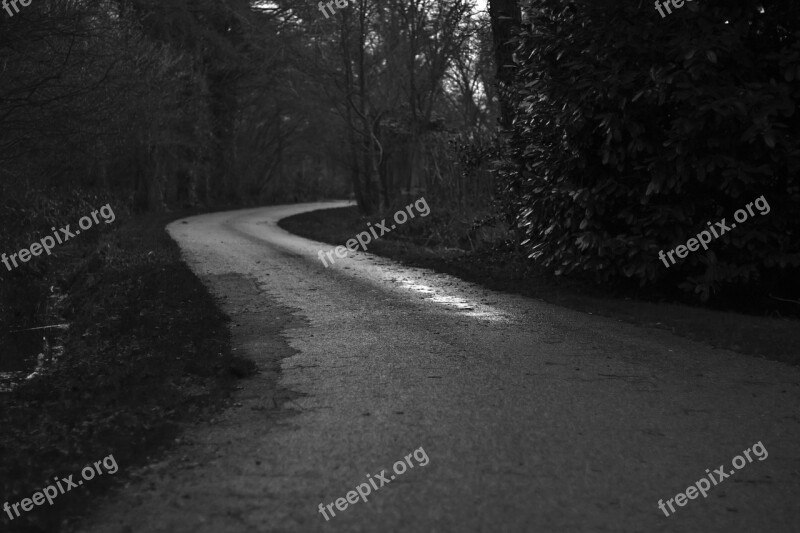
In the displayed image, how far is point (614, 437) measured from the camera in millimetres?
5699

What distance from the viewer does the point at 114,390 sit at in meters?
7.30

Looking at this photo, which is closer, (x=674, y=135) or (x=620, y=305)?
(x=674, y=135)

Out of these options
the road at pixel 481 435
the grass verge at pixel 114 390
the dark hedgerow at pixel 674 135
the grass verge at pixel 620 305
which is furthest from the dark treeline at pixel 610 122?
the grass verge at pixel 114 390

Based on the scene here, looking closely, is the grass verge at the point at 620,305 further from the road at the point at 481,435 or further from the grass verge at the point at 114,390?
the grass verge at the point at 114,390

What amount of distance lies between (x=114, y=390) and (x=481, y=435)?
3.41 meters

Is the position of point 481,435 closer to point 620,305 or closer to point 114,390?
point 114,390

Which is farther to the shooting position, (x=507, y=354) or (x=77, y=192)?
(x=77, y=192)

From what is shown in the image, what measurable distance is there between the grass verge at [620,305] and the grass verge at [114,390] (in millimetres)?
4869

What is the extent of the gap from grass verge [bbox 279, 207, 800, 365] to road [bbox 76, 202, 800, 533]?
361mm

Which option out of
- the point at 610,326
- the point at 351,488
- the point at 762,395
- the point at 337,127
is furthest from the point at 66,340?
the point at 337,127

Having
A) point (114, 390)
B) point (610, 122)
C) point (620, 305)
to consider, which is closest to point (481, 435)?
point (114, 390)

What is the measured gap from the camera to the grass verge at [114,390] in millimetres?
5199

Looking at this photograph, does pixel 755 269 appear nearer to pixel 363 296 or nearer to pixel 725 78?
pixel 725 78

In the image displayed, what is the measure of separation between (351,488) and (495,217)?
15.2 meters
